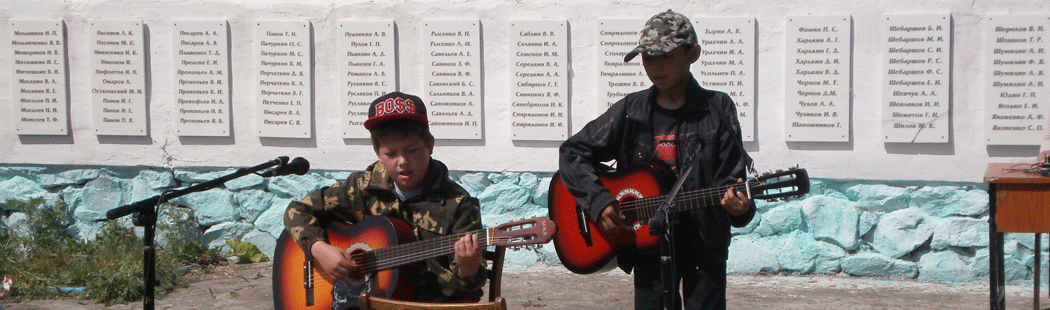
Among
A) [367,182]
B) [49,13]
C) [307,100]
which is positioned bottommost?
[367,182]

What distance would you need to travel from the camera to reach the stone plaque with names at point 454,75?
20.7ft

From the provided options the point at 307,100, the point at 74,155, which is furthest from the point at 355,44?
the point at 74,155

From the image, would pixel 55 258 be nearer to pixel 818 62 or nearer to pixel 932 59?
pixel 818 62

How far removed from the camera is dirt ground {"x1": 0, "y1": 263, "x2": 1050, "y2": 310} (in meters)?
5.45

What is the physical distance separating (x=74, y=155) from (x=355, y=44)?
2.23 meters

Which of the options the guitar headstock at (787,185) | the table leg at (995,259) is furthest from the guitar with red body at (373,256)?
the table leg at (995,259)

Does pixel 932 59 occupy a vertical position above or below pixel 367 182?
above

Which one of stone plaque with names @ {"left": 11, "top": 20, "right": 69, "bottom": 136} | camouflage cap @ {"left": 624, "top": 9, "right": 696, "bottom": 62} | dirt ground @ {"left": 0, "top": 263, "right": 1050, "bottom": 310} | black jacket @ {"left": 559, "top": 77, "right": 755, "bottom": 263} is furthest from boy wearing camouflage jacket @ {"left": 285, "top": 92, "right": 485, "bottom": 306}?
stone plaque with names @ {"left": 11, "top": 20, "right": 69, "bottom": 136}

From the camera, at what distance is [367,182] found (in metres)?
3.59

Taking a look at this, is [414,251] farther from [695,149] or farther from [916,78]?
[916,78]

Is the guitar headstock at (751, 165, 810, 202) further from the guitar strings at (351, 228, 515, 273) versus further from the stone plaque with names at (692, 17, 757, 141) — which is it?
the stone plaque with names at (692, 17, 757, 141)

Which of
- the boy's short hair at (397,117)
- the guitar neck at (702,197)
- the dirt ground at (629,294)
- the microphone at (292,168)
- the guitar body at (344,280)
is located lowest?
the dirt ground at (629,294)

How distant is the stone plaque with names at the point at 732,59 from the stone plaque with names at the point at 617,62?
38cm

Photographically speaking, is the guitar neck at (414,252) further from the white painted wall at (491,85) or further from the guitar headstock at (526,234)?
the white painted wall at (491,85)
